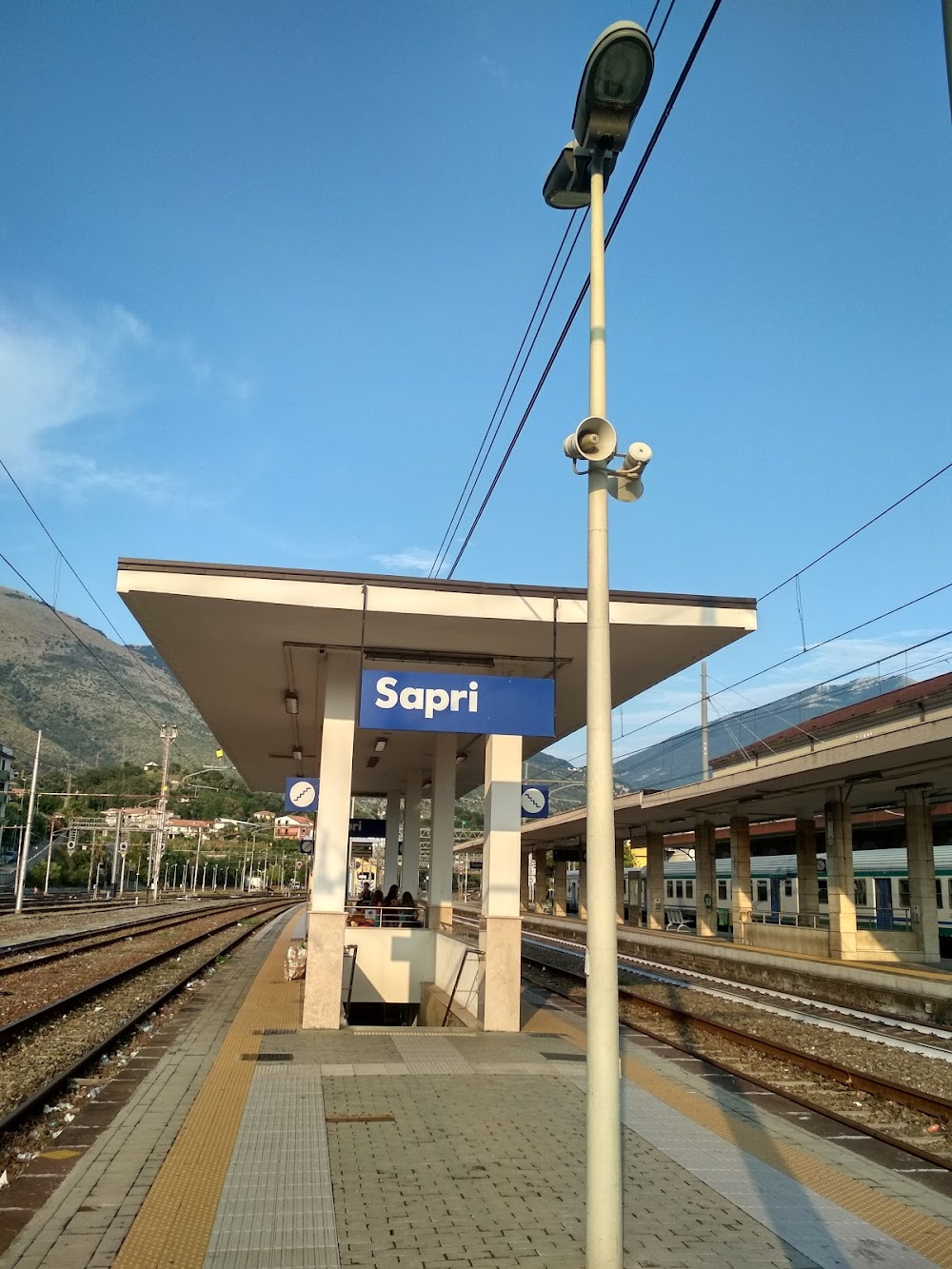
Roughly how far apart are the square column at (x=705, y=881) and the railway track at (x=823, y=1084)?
22971 mm

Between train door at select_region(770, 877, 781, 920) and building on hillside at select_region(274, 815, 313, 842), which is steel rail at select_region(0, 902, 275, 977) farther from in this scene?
building on hillside at select_region(274, 815, 313, 842)

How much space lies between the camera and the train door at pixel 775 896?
137ft

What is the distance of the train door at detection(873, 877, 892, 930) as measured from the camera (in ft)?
115

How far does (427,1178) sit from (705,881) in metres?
33.2

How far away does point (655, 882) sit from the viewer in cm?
4284

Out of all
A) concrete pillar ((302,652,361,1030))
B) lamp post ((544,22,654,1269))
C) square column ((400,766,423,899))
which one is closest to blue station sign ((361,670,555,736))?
concrete pillar ((302,652,361,1030))

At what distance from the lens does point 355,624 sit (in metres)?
11.5

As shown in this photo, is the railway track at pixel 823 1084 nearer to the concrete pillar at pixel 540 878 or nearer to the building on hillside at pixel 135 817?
the building on hillside at pixel 135 817

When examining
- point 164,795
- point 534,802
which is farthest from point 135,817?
point 534,802

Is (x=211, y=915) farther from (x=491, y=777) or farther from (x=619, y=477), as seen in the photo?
(x=619, y=477)

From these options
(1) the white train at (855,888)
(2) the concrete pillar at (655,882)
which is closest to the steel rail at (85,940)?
(2) the concrete pillar at (655,882)

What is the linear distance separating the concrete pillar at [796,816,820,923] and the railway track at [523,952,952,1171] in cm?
1972

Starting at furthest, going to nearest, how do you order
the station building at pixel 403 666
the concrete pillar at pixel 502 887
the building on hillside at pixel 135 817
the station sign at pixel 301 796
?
the building on hillside at pixel 135 817 < the station sign at pixel 301 796 < the concrete pillar at pixel 502 887 < the station building at pixel 403 666

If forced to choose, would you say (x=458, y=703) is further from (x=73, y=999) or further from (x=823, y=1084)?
(x=73, y=999)
